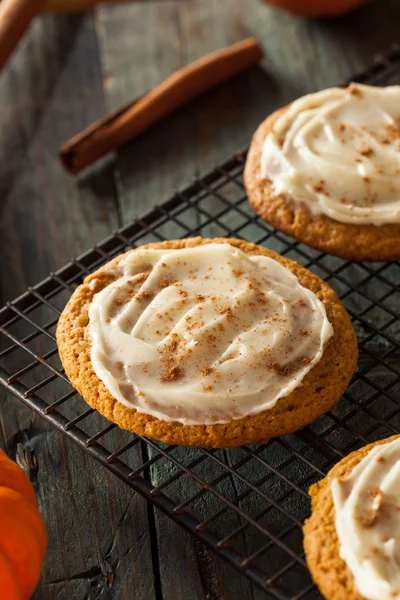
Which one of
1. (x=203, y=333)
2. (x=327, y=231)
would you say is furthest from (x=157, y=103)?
(x=203, y=333)

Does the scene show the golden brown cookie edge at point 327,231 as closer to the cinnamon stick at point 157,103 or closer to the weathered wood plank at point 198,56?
the weathered wood plank at point 198,56

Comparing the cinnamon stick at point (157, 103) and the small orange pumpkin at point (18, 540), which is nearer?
the small orange pumpkin at point (18, 540)

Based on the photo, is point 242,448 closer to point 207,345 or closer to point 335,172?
point 207,345

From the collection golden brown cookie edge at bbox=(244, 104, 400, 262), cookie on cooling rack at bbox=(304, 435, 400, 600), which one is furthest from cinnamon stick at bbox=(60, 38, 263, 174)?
cookie on cooling rack at bbox=(304, 435, 400, 600)

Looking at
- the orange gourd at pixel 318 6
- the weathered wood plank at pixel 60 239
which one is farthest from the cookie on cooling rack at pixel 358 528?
the orange gourd at pixel 318 6

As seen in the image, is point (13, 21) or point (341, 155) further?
point (13, 21)

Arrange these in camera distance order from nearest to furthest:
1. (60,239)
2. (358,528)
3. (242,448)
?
(358,528) → (242,448) → (60,239)
